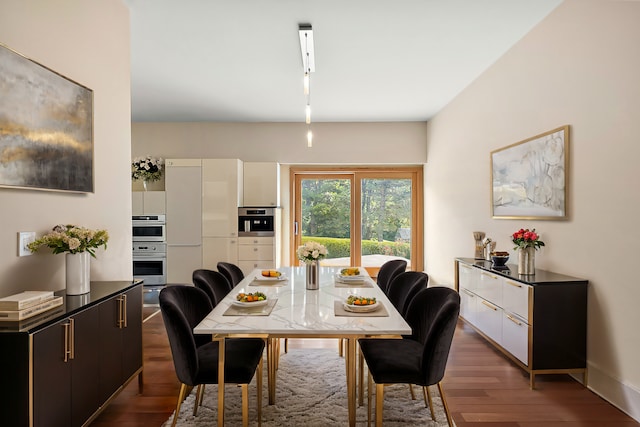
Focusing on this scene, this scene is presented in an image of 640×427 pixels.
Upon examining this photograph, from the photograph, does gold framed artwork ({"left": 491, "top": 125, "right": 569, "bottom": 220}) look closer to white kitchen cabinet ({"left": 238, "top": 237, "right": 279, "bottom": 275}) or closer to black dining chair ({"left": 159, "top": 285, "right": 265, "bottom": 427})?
black dining chair ({"left": 159, "top": 285, "right": 265, "bottom": 427})

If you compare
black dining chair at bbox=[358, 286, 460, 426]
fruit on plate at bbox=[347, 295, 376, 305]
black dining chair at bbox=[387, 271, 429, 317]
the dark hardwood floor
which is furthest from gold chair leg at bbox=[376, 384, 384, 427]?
black dining chair at bbox=[387, 271, 429, 317]

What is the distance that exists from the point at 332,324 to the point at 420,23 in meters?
2.65

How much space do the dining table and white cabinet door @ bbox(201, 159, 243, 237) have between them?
3.14 metres

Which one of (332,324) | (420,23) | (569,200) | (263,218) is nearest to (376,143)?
(263,218)

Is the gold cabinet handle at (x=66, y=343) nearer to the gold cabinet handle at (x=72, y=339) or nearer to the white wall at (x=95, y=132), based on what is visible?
the gold cabinet handle at (x=72, y=339)

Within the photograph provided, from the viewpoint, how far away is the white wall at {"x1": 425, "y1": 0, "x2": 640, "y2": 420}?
236cm

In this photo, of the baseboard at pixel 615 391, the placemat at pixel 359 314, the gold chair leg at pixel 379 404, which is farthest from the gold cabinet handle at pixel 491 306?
the gold chair leg at pixel 379 404

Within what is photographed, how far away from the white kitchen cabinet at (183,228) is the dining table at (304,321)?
3.27 meters

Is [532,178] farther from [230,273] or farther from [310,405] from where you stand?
[230,273]

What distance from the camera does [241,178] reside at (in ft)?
20.1

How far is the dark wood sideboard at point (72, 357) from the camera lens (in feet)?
5.05

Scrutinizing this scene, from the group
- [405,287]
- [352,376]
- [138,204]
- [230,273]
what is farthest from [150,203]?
[352,376]

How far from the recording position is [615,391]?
8.09ft

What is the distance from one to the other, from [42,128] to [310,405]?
237cm
